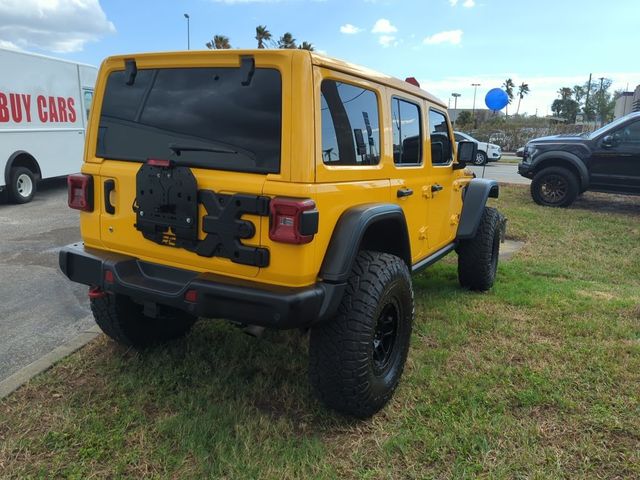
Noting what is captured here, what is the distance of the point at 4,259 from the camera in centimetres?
577

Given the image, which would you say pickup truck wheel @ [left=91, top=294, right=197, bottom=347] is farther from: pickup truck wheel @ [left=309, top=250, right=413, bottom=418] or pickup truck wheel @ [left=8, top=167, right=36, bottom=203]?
pickup truck wheel @ [left=8, top=167, right=36, bottom=203]

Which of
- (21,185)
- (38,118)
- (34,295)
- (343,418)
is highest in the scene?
(38,118)

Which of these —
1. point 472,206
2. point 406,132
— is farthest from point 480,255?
point 406,132

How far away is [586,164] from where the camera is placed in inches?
405

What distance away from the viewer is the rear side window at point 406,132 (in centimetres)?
333

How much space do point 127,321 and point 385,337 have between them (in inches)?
65.4

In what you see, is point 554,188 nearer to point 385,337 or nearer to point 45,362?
point 385,337

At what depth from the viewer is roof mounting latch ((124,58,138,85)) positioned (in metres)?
2.86

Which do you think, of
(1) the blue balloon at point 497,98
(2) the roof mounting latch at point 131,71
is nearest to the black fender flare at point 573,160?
(1) the blue balloon at point 497,98

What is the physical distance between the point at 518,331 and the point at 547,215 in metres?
6.09

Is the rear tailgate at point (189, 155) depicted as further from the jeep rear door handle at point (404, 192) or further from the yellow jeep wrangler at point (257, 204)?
the jeep rear door handle at point (404, 192)

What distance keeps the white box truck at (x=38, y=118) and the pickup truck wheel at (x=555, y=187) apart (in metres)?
9.72

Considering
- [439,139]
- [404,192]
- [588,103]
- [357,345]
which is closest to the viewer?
Result: [357,345]

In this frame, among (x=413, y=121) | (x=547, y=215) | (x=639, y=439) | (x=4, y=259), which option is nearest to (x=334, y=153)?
(x=413, y=121)
